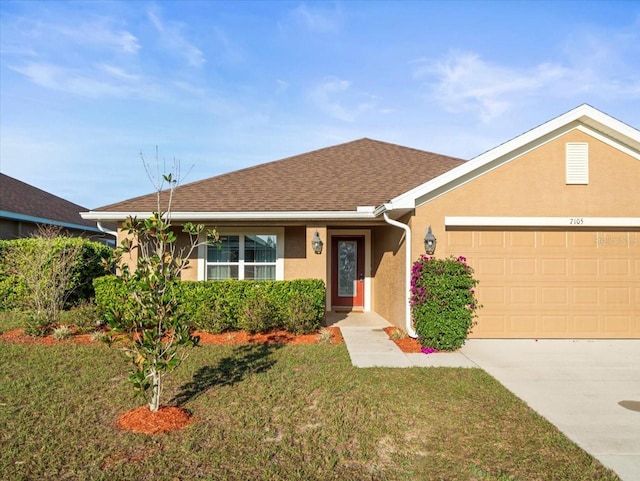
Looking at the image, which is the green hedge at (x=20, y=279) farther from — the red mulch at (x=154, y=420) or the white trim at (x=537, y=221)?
the white trim at (x=537, y=221)

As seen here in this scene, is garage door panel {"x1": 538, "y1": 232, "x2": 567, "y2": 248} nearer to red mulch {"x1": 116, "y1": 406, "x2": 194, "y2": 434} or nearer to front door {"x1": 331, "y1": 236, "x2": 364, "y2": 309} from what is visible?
front door {"x1": 331, "y1": 236, "x2": 364, "y2": 309}

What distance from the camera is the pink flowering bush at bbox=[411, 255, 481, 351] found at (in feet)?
26.1

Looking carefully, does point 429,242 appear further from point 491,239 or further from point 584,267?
point 584,267

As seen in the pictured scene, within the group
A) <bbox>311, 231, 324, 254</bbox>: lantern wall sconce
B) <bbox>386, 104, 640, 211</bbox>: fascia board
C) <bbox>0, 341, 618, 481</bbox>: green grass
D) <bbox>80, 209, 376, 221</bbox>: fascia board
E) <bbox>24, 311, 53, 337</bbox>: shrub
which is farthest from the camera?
<bbox>311, 231, 324, 254</bbox>: lantern wall sconce

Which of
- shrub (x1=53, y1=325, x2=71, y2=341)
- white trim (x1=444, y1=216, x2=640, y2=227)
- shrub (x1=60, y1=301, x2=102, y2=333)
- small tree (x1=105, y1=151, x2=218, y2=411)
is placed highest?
white trim (x1=444, y1=216, x2=640, y2=227)

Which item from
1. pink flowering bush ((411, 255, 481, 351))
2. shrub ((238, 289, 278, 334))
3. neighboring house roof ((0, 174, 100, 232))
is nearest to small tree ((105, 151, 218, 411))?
shrub ((238, 289, 278, 334))

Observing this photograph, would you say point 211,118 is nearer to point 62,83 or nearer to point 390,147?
point 62,83

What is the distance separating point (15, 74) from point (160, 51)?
151 inches

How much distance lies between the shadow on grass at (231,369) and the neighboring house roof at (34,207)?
40.3 feet

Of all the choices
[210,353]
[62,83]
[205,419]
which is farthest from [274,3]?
[205,419]

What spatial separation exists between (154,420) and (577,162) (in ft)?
30.0

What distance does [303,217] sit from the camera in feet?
33.5

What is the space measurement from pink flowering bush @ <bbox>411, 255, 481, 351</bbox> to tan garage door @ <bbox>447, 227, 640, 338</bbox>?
2.79ft

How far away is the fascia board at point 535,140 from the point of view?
8320 millimetres
